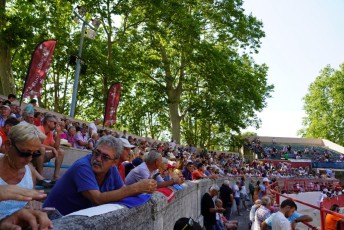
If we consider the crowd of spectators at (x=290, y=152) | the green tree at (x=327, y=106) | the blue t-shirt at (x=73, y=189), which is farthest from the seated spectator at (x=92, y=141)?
the green tree at (x=327, y=106)

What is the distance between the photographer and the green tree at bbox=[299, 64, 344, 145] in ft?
212

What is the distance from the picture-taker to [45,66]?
49.9ft

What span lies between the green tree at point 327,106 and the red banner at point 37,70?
58.4 meters

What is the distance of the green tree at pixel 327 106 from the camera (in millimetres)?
64562

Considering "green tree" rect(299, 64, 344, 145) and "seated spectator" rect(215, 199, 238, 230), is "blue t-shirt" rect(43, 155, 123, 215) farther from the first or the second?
"green tree" rect(299, 64, 344, 145)

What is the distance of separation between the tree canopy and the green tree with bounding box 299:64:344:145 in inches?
1202

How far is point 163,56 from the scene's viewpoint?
3516cm

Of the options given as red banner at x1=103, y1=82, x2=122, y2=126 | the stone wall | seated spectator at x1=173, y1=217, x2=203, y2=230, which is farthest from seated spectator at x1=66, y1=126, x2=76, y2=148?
red banner at x1=103, y1=82, x2=122, y2=126

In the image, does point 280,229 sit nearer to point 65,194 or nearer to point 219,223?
point 219,223

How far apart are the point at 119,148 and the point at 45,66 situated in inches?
495

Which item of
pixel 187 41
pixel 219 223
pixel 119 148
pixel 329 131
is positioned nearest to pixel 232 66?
pixel 187 41

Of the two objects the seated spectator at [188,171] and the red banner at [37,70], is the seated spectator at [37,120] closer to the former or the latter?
the red banner at [37,70]

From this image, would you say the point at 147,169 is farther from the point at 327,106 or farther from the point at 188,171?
the point at 327,106

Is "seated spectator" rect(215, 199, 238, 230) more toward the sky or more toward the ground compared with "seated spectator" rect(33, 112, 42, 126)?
more toward the ground
